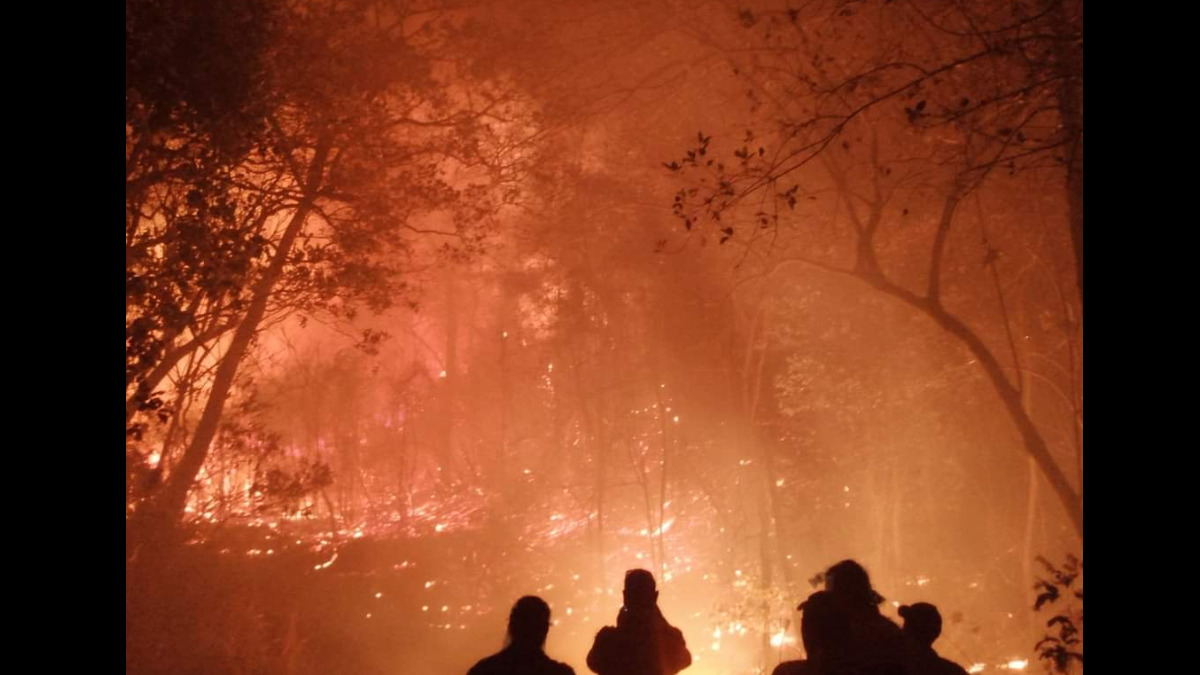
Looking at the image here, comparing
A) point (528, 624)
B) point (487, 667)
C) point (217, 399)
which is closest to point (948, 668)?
point (528, 624)

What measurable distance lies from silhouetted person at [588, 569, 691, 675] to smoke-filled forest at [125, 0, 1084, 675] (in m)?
0.52

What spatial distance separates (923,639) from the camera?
127 inches

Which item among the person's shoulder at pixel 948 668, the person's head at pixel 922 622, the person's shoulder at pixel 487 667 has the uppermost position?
the person's head at pixel 922 622

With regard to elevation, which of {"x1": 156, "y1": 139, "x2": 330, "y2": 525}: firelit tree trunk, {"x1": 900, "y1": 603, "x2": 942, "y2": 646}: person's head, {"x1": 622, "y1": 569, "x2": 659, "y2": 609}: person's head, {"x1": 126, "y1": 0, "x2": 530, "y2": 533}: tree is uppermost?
{"x1": 126, "y1": 0, "x2": 530, "y2": 533}: tree

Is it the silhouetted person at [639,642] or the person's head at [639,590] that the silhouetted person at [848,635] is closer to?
the silhouetted person at [639,642]

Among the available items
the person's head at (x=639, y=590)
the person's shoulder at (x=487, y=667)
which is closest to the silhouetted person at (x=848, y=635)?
the person's head at (x=639, y=590)

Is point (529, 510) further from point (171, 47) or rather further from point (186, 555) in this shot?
point (171, 47)

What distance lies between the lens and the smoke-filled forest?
4965mm

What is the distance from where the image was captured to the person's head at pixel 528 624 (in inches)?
119

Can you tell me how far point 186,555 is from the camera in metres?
6.16

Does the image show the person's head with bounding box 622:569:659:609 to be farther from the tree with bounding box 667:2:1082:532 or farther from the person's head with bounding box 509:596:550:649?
the tree with bounding box 667:2:1082:532

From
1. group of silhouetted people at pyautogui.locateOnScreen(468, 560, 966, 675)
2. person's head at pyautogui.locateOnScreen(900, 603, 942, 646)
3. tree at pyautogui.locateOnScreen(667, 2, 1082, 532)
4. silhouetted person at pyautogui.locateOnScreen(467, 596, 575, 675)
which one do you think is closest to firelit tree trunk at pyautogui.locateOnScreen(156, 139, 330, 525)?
tree at pyautogui.locateOnScreen(667, 2, 1082, 532)

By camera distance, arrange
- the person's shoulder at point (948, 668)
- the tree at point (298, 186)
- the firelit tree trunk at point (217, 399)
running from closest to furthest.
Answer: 1. the person's shoulder at point (948, 668)
2. the tree at point (298, 186)
3. the firelit tree trunk at point (217, 399)
